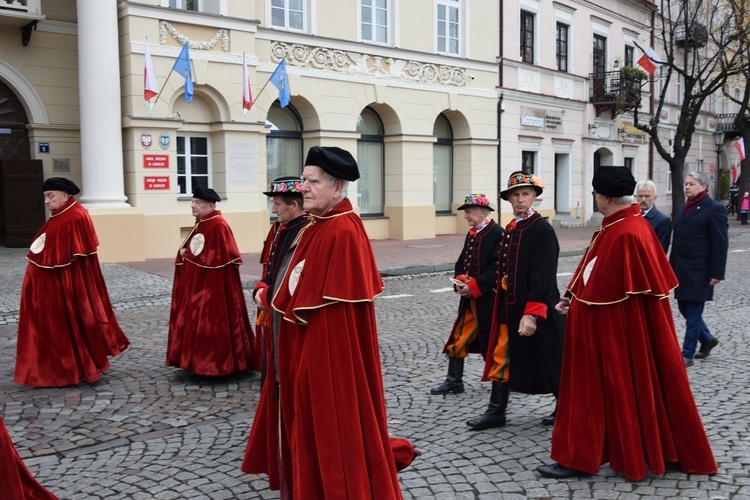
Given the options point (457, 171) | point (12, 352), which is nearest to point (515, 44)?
point (457, 171)

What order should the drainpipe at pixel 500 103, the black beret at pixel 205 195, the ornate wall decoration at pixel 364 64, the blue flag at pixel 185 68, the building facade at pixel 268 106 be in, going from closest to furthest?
1. the black beret at pixel 205 195
2. the blue flag at pixel 185 68
3. the building facade at pixel 268 106
4. the ornate wall decoration at pixel 364 64
5. the drainpipe at pixel 500 103

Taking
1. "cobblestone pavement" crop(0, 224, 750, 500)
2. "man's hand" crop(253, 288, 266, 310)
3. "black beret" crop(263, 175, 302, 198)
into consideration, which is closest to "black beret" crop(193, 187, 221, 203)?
"black beret" crop(263, 175, 302, 198)

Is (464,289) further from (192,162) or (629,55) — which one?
(629,55)

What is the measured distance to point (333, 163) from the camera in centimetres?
346

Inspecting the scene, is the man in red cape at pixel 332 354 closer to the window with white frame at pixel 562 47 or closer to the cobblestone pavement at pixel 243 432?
the cobblestone pavement at pixel 243 432

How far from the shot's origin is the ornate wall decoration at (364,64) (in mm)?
18172

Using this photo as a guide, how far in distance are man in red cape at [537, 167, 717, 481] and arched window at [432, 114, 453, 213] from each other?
18.3 m

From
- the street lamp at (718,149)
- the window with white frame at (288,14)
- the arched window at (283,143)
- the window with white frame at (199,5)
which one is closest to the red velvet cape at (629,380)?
the window with white frame at (199,5)

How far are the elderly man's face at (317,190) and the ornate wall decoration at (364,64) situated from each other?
1510 cm

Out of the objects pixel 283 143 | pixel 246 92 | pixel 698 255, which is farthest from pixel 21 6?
pixel 698 255

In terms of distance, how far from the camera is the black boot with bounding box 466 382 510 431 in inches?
209

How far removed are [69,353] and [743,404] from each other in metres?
5.63

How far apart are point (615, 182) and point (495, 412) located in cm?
191

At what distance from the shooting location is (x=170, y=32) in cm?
1576
